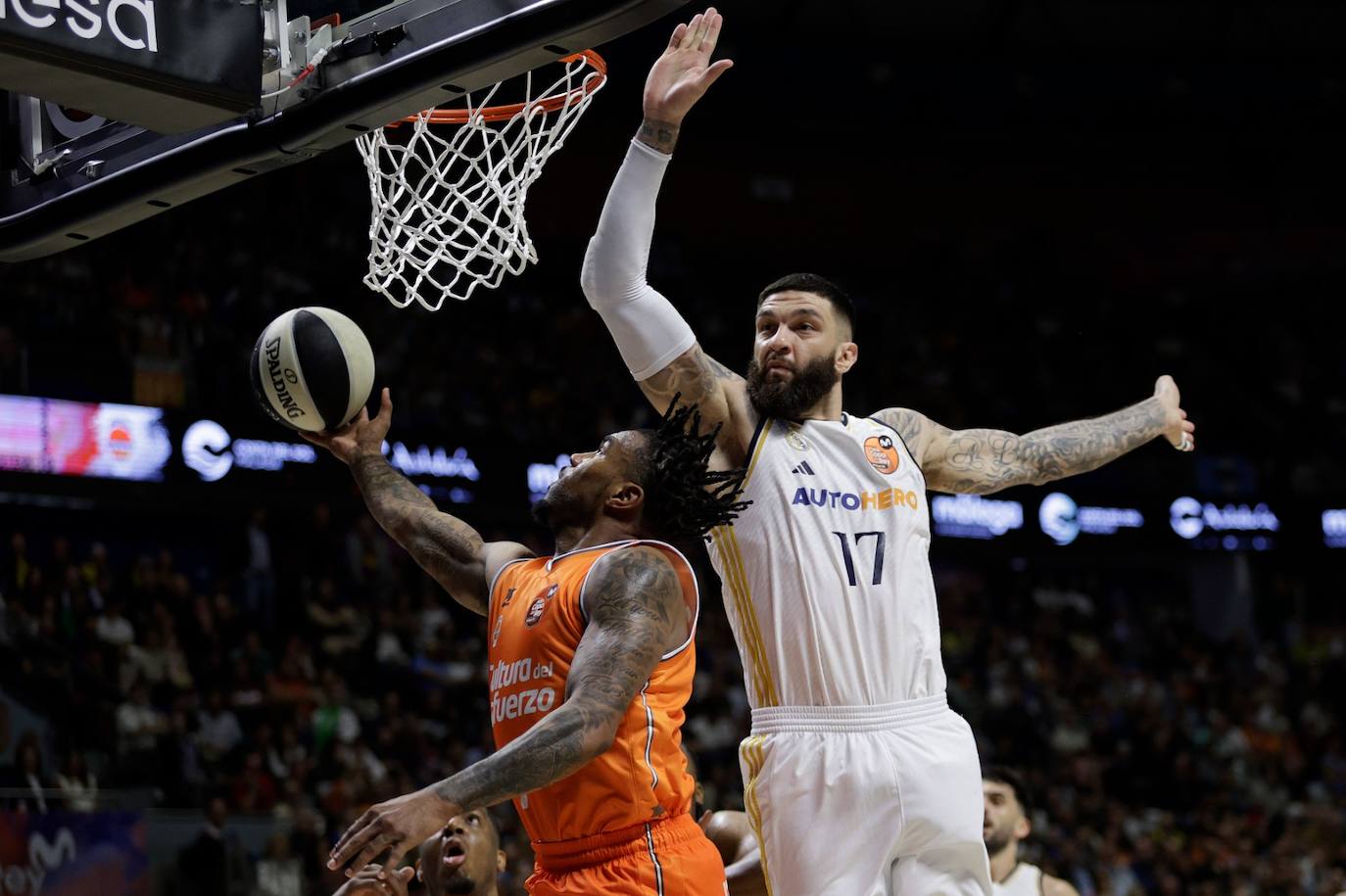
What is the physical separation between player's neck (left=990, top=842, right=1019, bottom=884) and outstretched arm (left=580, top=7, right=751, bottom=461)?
8.41 ft

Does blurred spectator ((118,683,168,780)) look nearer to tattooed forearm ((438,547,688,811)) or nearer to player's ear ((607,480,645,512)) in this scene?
player's ear ((607,480,645,512))

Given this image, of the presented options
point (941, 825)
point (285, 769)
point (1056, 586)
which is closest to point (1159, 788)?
point (1056, 586)

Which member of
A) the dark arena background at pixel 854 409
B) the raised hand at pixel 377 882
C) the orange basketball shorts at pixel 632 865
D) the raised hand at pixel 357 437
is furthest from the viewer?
the dark arena background at pixel 854 409

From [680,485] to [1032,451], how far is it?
1.16 metres

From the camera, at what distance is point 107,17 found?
11.3ft

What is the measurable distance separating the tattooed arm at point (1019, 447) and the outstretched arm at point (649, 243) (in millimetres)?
688

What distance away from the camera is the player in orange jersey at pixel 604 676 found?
294 cm

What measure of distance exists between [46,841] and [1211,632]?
49.8 feet

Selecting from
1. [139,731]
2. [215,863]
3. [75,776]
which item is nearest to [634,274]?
[215,863]

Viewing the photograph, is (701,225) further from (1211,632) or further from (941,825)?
(941,825)

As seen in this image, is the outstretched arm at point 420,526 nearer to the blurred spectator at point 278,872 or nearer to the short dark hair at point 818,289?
the short dark hair at point 818,289

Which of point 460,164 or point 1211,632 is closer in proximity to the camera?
point 460,164

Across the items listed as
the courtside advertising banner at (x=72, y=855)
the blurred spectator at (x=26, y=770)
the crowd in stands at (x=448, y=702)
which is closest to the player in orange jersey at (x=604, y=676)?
the courtside advertising banner at (x=72, y=855)

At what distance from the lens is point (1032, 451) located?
4.28 meters
